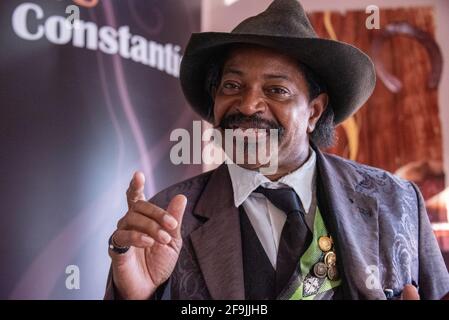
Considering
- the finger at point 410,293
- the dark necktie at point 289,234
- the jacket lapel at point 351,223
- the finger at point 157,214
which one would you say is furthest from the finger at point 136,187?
the finger at point 410,293

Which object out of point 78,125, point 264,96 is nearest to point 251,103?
point 264,96

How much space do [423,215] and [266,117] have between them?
412 mm

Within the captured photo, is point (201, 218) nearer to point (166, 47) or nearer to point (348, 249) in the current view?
point (348, 249)

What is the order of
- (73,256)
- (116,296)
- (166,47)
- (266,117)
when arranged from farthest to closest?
1. (166,47)
2. (73,256)
3. (266,117)
4. (116,296)

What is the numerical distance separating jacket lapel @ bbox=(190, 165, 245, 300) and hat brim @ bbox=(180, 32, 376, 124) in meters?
0.24

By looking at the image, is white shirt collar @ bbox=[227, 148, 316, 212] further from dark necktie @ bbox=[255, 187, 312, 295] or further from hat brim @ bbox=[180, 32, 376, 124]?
hat brim @ bbox=[180, 32, 376, 124]

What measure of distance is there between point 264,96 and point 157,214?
350 mm

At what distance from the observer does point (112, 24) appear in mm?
1230

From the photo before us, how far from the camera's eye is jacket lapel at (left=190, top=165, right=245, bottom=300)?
0.96 m

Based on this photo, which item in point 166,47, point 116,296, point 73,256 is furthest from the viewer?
point 166,47

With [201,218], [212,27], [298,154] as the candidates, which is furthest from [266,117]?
[212,27]

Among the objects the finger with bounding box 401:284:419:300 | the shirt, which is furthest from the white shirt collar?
the finger with bounding box 401:284:419:300

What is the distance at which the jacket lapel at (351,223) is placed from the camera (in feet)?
3.19
